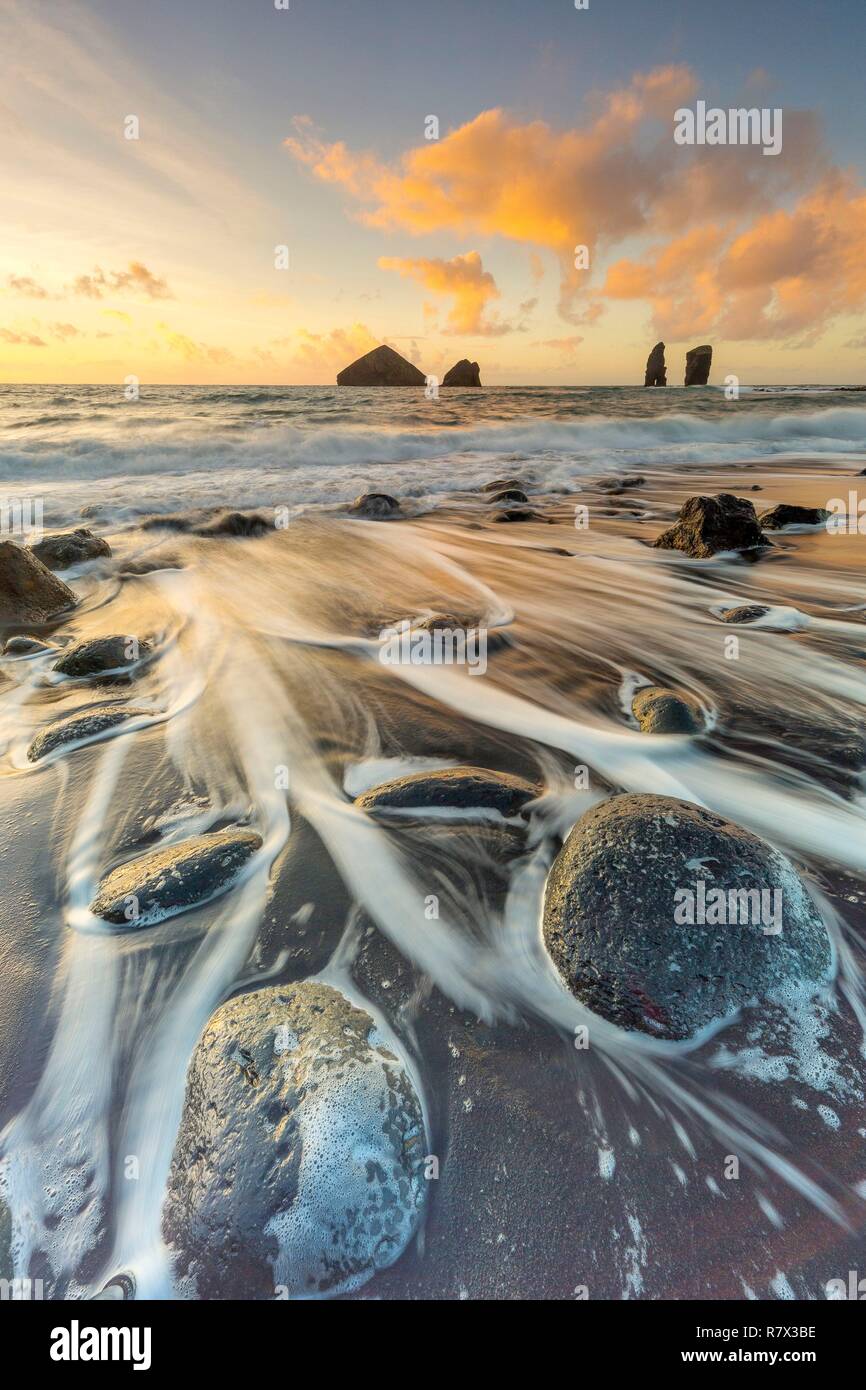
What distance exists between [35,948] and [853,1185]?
275 cm

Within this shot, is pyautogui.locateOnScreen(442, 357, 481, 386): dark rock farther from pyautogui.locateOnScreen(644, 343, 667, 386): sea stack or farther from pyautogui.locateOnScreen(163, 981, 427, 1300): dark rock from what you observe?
pyautogui.locateOnScreen(163, 981, 427, 1300): dark rock

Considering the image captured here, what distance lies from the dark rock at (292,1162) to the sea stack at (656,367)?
81161mm

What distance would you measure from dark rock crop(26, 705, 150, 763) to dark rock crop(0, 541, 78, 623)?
2597 millimetres

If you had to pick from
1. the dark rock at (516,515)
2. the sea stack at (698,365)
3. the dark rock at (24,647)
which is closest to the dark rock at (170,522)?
the dark rock at (516,515)

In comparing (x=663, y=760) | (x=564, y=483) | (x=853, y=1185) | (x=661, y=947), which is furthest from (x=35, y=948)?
(x=564, y=483)

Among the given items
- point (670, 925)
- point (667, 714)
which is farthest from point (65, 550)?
point (670, 925)

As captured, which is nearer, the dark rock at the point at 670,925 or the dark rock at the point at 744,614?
the dark rock at the point at 670,925

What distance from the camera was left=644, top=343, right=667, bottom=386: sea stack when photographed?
6719 cm

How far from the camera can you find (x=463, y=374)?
69375 millimetres

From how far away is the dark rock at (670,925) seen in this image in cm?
184

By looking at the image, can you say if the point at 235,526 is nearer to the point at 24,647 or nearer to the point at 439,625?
the point at 24,647

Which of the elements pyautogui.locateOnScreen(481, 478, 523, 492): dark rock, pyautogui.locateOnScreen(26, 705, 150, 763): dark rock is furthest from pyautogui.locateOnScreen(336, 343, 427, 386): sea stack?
pyautogui.locateOnScreen(26, 705, 150, 763): dark rock

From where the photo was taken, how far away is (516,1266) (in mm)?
1402

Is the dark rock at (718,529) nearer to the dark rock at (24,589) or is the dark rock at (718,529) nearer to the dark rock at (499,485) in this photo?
the dark rock at (499,485)
